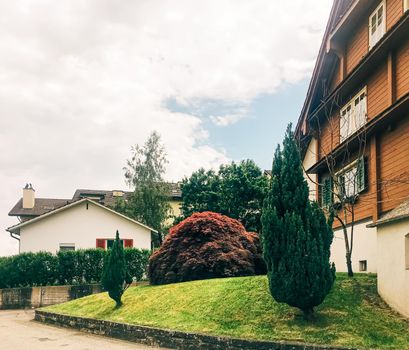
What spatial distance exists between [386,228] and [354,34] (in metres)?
9.15

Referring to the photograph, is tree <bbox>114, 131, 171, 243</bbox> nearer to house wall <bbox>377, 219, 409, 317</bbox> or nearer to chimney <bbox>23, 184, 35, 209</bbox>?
chimney <bbox>23, 184, 35, 209</bbox>

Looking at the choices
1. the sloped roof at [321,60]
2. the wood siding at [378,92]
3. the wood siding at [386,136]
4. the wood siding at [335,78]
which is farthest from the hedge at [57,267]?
the wood siding at [378,92]

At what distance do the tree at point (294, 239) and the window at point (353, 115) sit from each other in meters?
5.58

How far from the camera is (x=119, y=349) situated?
1334 cm

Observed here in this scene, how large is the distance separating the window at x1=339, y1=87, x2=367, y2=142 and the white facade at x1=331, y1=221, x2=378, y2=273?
3.49 meters

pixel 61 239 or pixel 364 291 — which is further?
pixel 61 239

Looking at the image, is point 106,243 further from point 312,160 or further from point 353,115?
point 353,115

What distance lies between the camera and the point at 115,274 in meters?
18.2

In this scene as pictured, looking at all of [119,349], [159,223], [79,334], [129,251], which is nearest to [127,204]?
[159,223]

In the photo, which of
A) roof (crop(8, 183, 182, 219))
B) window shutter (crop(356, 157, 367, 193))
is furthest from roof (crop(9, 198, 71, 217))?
window shutter (crop(356, 157, 367, 193))

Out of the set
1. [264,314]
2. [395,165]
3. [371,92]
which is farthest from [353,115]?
[264,314]

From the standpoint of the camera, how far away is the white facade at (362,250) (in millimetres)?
15938

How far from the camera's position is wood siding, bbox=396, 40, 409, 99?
49.6 feet

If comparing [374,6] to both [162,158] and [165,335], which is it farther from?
[162,158]
